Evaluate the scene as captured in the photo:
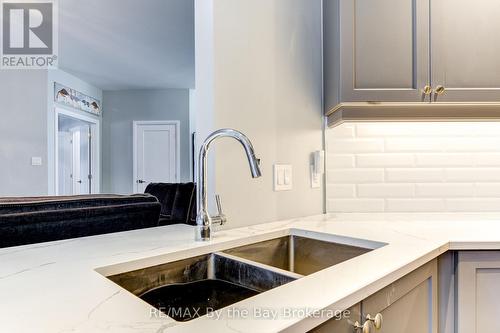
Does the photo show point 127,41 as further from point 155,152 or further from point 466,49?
point 466,49

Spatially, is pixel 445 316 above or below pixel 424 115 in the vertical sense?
below

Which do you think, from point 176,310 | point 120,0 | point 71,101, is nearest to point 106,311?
point 176,310

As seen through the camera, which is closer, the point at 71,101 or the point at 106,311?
the point at 106,311

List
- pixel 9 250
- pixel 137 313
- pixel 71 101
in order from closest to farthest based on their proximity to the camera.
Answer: pixel 137 313, pixel 9 250, pixel 71 101

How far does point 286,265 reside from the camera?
1.18 m

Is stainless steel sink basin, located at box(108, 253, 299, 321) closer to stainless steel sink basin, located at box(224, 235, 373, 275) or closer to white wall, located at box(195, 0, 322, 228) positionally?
stainless steel sink basin, located at box(224, 235, 373, 275)

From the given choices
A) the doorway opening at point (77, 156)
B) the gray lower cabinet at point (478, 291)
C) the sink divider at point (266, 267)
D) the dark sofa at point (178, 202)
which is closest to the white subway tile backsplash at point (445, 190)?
the gray lower cabinet at point (478, 291)

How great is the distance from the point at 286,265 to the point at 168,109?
5.17m

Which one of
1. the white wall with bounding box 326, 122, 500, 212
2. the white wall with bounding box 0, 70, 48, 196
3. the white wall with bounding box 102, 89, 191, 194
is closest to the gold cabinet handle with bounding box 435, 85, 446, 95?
the white wall with bounding box 326, 122, 500, 212

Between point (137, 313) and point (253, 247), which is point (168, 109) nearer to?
point (253, 247)

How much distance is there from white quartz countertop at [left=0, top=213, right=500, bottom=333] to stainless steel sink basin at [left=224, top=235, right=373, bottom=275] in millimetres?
28

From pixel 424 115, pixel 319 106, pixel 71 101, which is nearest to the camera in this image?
pixel 424 115

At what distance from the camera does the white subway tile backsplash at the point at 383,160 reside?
5.02 ft

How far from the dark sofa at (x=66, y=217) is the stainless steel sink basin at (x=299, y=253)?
2.95 ft
